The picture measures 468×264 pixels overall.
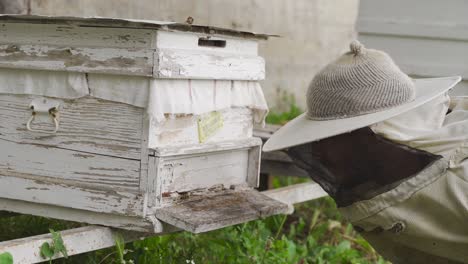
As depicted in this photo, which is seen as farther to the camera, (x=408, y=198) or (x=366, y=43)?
(x=366, y=43)

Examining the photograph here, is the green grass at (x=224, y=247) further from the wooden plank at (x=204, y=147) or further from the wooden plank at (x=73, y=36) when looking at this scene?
the wooden plank at (x=73, y=36)

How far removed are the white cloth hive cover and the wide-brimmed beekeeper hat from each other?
1.03ft

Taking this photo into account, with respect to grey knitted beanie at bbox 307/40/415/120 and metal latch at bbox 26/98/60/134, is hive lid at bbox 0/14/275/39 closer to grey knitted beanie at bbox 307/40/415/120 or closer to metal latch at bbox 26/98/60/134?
metal latch at bbox 26/98/60/134

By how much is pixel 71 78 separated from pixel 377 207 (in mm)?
1007

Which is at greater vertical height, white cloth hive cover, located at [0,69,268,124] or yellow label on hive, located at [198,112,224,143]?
white cloth hive cover, located at [0,69,268,124]

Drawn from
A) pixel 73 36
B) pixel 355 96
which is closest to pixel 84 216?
pixel 73 36

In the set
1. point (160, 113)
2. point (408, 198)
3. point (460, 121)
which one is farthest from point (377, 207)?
point (160, 113)

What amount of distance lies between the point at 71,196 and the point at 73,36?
0.50m

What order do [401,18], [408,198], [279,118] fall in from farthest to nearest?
1. [279,118]
2. [401,18]
3. [408,198]

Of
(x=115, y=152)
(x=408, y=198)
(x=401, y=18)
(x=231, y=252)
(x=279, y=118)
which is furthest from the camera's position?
(x=279, y=118)

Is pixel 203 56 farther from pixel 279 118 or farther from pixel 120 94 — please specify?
pixel 279 118

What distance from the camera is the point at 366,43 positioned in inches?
177

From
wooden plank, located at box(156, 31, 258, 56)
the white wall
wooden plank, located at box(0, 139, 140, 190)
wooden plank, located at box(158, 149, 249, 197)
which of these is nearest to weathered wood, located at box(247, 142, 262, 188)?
wooden plank, located at box(158, 149, 249, 197)

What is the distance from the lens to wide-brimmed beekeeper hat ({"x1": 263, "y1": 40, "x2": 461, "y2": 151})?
2088 mm
